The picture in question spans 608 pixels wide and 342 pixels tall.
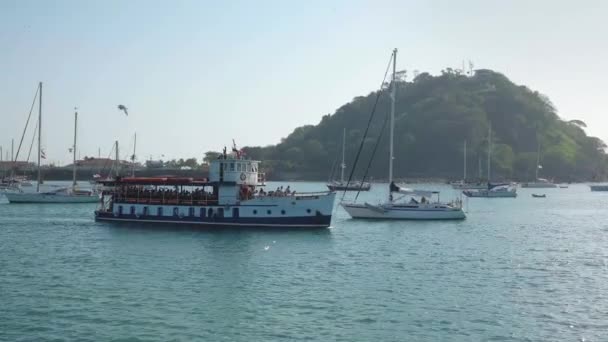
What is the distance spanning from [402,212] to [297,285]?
36321 millimetres

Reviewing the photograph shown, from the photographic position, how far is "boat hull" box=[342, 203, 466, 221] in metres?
69.9

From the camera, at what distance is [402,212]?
6981cm

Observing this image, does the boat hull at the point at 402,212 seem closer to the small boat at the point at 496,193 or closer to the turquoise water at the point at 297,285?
the turquoise water at the point at 297,285

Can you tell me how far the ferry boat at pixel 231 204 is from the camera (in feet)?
190

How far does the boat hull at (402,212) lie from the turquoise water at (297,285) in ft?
30.6

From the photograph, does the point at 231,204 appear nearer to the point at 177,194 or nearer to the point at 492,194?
the point at 177,194

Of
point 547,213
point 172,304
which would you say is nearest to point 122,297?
point 172,304

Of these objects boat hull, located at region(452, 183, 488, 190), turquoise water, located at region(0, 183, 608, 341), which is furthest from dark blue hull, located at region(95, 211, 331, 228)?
boat hull, located at region(452, 183, 488, 190)

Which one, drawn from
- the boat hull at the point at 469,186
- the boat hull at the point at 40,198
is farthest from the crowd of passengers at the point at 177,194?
the boat hull at the point at 469,186

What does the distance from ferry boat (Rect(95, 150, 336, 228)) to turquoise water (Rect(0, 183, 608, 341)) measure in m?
1.50

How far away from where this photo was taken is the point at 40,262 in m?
41.9

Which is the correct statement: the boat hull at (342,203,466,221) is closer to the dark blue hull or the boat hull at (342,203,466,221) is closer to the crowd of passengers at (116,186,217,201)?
the dark blue hull

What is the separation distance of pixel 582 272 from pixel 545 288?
685 centimetres

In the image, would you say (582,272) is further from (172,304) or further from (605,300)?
(172,304)
